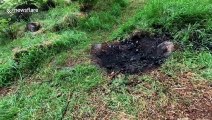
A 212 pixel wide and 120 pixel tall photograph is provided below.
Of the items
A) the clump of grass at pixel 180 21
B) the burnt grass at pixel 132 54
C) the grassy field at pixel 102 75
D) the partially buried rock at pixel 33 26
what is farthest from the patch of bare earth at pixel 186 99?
the partially buried rock at pixel 33 26

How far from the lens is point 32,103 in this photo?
13.4 feet

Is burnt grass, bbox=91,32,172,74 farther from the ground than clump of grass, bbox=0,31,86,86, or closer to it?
farther from the ground

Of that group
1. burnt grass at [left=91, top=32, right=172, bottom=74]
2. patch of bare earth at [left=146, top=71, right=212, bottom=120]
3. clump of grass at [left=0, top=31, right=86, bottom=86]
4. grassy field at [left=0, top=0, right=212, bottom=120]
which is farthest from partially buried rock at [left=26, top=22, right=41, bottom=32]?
patch of bare earth at [left=146, top=71, right=212, bottom=120]

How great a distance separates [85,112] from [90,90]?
0.42 m

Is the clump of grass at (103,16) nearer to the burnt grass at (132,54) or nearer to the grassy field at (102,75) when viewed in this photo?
the grassy field at (102,75)

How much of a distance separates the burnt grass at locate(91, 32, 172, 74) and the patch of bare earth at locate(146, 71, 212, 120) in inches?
15.4

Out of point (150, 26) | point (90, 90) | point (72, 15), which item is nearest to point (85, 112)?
point (90, 90)

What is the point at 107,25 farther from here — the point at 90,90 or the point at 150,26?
the point at 90,90

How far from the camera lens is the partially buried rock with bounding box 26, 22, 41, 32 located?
20.4 ft

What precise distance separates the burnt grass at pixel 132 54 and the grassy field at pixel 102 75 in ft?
0.38

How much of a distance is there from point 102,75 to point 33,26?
262 centimetres

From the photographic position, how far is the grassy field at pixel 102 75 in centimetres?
361

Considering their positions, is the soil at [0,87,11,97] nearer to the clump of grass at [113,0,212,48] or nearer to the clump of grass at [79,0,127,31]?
the clump of grass at [113,0,212,48]

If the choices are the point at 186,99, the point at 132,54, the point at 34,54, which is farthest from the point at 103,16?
the point at 186,99
